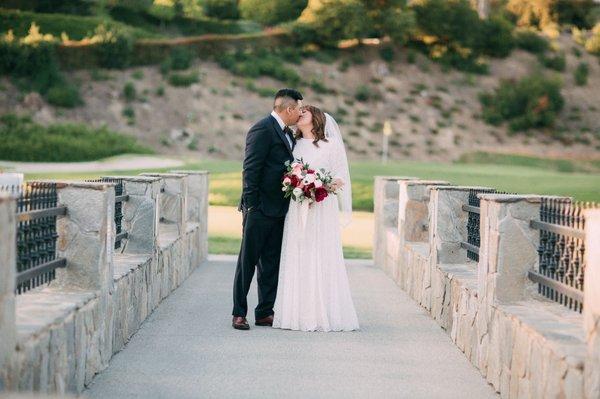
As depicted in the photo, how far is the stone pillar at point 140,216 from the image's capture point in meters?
11.5

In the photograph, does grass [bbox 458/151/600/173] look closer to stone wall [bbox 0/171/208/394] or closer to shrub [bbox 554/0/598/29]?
shrub [bbox 554/0/598/29]

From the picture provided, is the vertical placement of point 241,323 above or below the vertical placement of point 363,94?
below

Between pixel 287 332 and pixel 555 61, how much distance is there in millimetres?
78610

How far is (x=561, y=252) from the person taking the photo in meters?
7.79

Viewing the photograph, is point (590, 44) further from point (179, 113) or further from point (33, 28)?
point (33, 28)

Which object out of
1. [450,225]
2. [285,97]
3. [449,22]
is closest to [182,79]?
[449,22]

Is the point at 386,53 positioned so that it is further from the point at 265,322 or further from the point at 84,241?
the point at 84,241

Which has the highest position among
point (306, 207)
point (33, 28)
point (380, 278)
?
point (33, 28)

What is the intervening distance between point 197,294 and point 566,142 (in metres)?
66.3

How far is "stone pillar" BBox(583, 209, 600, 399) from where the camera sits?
5.68 meters

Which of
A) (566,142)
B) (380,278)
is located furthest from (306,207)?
(566,142)

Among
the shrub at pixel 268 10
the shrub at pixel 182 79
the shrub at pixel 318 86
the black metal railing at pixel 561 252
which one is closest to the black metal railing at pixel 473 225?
the black metal railing at pixel 561 252

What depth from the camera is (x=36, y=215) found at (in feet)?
23.7

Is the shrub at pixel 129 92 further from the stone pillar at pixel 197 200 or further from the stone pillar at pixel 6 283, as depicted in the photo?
the stone pillar at pixel 6 283
